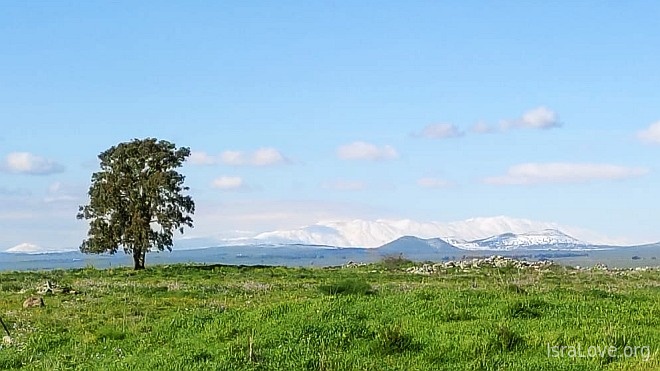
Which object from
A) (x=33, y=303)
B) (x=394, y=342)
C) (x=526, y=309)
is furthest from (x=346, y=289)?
(x=394, y=342)

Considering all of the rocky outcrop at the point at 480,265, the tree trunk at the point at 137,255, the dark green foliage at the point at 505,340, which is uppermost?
the tree trunk at the point at 137,255

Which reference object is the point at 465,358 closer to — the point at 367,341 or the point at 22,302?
the point at 367,341

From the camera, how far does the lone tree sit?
54531 millimetres

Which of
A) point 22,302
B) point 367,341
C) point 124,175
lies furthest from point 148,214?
point 367,341

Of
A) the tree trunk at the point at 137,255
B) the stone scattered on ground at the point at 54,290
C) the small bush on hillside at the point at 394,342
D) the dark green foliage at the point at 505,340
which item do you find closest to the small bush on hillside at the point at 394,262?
the tree trunk at the point at 137,255

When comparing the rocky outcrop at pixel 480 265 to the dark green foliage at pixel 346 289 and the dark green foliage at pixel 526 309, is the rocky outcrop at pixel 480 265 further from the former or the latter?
the dark green foliage at pixel 526 309

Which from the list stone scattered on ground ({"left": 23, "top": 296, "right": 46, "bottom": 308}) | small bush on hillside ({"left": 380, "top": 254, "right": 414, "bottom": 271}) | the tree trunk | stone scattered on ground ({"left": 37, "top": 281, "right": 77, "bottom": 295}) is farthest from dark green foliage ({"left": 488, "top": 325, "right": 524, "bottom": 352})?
the tree trunk

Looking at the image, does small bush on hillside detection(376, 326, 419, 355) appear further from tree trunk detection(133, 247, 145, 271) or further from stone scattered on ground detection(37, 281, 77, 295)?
tree trunk detection(133, 247, 145, 271)

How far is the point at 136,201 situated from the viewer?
54781 millimetres

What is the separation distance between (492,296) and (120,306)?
1222cm

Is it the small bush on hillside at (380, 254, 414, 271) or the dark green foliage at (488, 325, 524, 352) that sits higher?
the small bush on hillside at (380, 254, 414, 271)

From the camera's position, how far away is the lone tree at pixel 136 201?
54.5m

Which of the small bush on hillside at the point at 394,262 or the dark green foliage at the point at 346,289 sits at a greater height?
the small bush on hillside at the point at 394,262

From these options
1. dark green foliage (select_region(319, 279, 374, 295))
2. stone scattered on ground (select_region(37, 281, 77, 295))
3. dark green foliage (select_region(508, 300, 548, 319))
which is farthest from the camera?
stone scattered on ground (select_region(37, 281, 77, 295))
